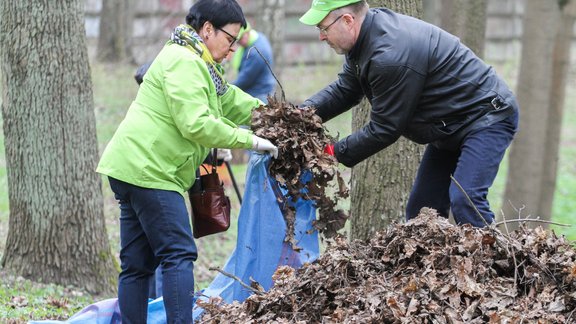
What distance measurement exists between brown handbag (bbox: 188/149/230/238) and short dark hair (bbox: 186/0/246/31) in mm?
975

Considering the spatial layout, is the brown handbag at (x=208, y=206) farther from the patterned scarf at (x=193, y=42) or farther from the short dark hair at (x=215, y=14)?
the short dark hair at (x=215, y=14)

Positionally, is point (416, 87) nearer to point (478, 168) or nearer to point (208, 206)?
point (478, 168)

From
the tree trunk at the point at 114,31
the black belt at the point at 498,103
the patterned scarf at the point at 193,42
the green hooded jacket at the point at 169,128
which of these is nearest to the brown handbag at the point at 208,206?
the green hooded jacket at the point at 169,128

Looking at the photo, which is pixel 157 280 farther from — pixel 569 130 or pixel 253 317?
pixel 569 130

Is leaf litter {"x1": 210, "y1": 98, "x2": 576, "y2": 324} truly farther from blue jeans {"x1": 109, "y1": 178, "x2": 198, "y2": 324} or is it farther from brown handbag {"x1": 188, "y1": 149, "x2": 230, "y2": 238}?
brown handbag {"x1": 188, "y1": 149, "x2": 230, "y2": 238}

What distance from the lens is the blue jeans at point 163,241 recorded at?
4668mm

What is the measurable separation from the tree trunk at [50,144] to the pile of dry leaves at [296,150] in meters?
1.88

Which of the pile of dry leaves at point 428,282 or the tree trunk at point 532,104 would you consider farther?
the tree trunk at point 532,104

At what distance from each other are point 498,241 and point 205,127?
1614mm

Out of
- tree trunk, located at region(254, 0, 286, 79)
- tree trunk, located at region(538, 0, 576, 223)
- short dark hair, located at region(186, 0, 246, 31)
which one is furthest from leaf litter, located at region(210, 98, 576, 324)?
tree trunk, located at region(254, 0, 286, 79)

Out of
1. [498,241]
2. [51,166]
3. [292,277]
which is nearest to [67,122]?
[51,166]

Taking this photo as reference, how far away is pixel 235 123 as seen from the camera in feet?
17.8

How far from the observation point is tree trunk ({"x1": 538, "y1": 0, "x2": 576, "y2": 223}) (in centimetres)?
1095

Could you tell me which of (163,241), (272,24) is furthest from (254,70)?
(272,24)
